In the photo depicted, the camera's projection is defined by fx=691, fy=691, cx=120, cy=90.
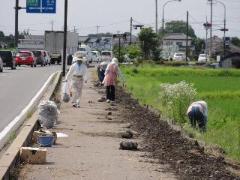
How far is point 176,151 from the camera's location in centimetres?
1212

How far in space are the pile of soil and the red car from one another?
4554 cm

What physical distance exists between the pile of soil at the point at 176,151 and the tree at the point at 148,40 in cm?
6644

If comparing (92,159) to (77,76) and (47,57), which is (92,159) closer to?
(77,76)

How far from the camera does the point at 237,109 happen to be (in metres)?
21.4

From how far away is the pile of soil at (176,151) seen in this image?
9849mm

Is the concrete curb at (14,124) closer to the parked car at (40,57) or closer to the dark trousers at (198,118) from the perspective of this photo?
the dark trousers at (198,118)

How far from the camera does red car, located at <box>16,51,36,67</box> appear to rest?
63.6m

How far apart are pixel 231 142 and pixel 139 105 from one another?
9998 millimetres

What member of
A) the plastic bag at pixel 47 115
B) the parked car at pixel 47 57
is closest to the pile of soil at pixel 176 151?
the plastic bag at pixel 47 115

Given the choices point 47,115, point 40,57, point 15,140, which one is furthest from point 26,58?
point 15,140

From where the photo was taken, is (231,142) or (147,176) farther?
(231,142)

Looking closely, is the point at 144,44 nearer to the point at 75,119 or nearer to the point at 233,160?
the point at 75,119

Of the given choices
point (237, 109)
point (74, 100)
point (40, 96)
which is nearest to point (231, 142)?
point (237, 109)

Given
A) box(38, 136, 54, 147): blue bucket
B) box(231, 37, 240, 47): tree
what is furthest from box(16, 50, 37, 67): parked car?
box(231, 37, 240, 47): tree
